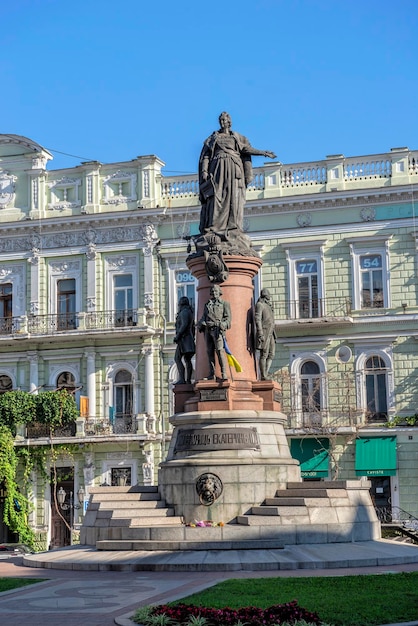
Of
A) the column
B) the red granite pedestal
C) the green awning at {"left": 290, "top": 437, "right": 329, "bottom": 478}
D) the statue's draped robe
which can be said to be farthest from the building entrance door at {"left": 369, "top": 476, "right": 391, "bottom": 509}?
the statue's draped robe

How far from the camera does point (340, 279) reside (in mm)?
43250

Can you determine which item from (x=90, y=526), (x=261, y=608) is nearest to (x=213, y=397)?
(x=90, y=526)

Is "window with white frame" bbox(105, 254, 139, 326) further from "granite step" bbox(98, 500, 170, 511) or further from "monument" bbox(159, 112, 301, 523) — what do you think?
"granite step" bbox(98, 500, 170, 511)

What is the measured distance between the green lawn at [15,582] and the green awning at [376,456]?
26.2 metres

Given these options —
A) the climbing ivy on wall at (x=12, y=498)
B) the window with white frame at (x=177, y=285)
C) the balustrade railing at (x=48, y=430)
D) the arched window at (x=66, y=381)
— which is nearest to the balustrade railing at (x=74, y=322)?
the window with white frame at (x=177, y=285)

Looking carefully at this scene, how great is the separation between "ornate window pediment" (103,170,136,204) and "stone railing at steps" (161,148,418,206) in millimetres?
5474

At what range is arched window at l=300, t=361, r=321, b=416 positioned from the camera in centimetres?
4278

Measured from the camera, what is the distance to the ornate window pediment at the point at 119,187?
4616 centimetres

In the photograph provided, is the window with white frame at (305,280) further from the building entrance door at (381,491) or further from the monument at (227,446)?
the monument at (227,446)

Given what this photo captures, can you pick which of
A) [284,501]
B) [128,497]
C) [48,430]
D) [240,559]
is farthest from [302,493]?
[48,430]

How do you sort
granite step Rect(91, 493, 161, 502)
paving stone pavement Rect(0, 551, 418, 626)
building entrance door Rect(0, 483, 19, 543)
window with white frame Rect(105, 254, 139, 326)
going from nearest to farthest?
paving stone pavement Rect(0, 551, 418, 626)
granite step Rect(91, 493, 161, 502)
building entrance door Rect(0, 483, 19, 543)
window with white frame Rect(105, 254, 139, 326)

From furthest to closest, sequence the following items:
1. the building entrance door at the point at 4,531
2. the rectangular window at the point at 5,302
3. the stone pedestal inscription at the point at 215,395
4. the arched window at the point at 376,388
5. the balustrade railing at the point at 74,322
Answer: the rectangular window at the point at 5,302
the balustrade railing at the point at 74,322
the building entrance door at the point at 4,531
the arched window at the point at 376,388
the stone pedestal inscription at the point at 215,395

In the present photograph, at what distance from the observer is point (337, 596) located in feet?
43.2

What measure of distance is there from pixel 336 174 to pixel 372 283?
4.80 m
